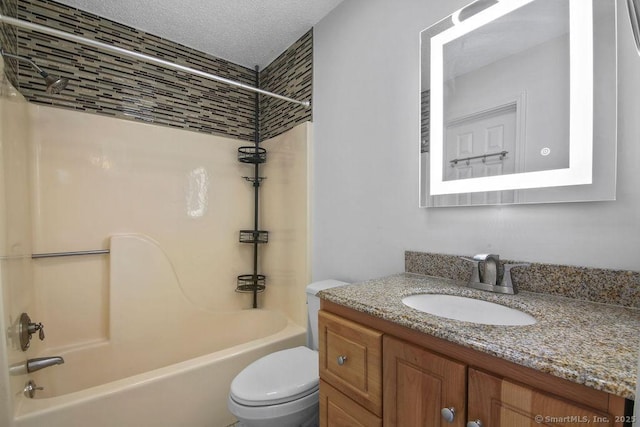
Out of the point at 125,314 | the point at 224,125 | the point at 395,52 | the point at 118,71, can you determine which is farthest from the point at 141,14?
the point at 125,314

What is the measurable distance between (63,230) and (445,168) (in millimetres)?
2195

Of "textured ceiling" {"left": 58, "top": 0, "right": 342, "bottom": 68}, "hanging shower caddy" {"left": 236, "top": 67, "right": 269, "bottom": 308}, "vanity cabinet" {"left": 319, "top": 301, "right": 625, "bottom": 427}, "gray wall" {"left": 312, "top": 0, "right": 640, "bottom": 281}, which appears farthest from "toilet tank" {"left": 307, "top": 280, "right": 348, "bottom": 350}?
"textured ceiling" {"left": 58, "top": 0, "right": 342, "bottom": 68}

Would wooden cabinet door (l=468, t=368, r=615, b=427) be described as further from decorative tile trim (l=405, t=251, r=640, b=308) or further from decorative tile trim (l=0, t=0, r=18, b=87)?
decorative tile trim (l=0, t=0, r=18, b=87)

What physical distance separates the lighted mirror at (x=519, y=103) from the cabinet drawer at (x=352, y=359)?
660mm

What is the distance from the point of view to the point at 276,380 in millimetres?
1223

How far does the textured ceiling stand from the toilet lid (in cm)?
204

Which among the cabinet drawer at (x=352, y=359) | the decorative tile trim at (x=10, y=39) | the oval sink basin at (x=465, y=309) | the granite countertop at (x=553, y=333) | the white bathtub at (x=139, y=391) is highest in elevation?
the decorative tile trim at (x=10, y=39)

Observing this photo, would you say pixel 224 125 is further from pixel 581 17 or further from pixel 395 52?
pixel 581 17

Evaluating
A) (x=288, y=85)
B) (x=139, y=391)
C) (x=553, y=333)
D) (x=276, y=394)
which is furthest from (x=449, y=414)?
(x=288, y=85)

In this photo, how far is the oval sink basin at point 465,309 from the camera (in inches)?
33.9

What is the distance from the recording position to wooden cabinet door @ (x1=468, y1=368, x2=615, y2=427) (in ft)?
1.54

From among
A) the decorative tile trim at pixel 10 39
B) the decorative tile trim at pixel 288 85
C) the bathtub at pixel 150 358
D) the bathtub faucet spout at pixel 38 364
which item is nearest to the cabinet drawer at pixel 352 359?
the bathtub at pixel 150 358

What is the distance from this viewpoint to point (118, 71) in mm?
1871

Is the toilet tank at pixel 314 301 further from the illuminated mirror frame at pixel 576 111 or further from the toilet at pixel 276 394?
the illuminated mirror frame at pixel 576 111
